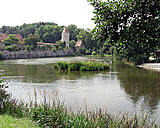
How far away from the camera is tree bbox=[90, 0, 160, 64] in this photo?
6.73 meters

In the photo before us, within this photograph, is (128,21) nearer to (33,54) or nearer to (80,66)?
(80,66)

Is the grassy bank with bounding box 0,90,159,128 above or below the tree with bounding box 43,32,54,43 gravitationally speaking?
below

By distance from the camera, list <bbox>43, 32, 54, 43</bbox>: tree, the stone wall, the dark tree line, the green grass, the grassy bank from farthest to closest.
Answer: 1. <bbox>43, 32, 54, 43</bbox>: tree
2. the dark tree line
3. the stone wall
4. the grassy bank
5. the green grass

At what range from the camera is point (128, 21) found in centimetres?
720

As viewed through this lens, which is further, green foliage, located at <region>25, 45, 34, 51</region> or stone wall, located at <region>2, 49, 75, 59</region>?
green foliage, located at <region>25, 45, 34, 51</region>

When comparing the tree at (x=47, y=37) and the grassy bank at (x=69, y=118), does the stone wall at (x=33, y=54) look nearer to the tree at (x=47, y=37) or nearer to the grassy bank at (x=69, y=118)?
the tree at (x=47, y=37)

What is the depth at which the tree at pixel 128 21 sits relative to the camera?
6.73m

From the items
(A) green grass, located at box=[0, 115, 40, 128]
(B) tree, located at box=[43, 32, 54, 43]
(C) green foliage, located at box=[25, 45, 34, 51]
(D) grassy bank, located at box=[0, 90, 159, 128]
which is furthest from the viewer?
(B) tree, located at box=[43, 32, 54, 43]

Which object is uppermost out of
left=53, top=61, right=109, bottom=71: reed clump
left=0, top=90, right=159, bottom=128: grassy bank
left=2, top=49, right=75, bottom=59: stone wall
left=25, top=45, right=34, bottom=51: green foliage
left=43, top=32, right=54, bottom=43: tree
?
left=43, top=32, right=54, bottom=43: tree

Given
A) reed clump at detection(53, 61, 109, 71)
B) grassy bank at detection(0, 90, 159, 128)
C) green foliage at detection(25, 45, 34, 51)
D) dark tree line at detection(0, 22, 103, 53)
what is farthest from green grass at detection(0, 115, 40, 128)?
dark tree line at detection(0, 22, 103, 53)

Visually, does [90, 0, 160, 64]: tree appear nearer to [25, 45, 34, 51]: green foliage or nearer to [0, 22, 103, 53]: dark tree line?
[25, 45, 34, 51]: green foliage

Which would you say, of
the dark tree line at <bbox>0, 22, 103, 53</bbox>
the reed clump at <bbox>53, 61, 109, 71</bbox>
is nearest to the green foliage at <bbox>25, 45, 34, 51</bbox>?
the dark tree line at <bbox>0, 22, 103, 53</bbox>

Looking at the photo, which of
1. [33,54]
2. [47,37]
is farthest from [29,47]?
[47,37]

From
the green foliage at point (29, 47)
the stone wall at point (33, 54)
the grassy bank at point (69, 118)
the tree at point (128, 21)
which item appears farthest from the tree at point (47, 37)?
the tree at point (128, 21)
